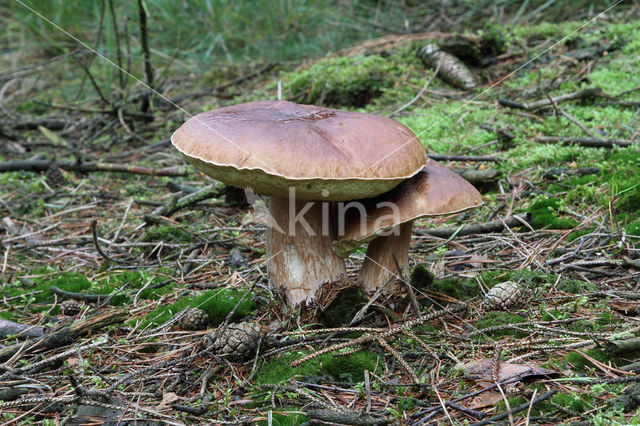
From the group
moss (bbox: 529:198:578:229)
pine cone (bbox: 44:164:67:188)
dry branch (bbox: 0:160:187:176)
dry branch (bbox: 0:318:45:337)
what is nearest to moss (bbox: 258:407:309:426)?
dry branch (bbox: 0:318:45:337)

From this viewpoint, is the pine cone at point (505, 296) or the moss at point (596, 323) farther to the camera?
the pine cone at point (505, 296)

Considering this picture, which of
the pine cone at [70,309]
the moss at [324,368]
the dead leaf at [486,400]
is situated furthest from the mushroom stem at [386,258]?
the pine cone at [70,309]

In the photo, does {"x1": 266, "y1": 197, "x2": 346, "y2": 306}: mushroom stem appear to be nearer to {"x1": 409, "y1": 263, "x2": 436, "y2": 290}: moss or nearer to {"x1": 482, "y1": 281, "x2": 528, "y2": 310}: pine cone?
{"x1": 409, "y1": 263, "x2": 436, "y2": 290}: moss

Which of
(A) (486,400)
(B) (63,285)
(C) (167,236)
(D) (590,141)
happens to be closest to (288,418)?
(A) (486,400)

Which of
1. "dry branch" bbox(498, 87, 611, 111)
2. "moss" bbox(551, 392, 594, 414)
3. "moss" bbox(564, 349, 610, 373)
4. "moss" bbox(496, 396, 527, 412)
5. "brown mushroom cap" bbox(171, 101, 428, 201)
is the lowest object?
"moss" bbox(496, 396, 527, 412)

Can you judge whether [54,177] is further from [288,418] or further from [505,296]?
[505,296]

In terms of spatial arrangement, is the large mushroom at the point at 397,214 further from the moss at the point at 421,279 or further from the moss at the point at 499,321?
the moss at the point at 499,321
